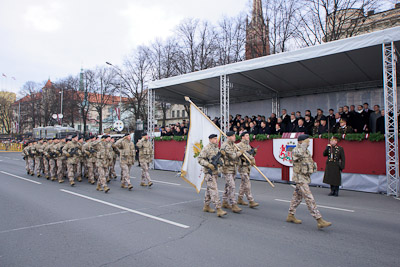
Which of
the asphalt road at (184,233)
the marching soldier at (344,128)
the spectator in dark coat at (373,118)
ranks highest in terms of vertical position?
the spectator in dark coat at (373,118)

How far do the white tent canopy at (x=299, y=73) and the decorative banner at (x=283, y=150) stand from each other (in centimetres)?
333

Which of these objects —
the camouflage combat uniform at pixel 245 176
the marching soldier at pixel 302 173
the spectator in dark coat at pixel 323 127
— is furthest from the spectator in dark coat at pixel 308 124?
the marching soldier at pixel 302 173

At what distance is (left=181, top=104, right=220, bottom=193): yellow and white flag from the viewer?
7.79 meters

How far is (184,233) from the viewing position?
524cm

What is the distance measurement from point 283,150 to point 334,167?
2.77 meters

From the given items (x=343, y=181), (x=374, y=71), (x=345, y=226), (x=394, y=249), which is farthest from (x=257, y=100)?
(x=394, y=249)

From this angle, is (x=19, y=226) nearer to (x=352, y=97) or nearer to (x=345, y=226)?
(x=345, y=226)

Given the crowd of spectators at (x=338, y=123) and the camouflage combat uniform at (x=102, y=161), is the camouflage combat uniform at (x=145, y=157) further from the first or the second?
the crowd of spectators at (x=338, y=123)

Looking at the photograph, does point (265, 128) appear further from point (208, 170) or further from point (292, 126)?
point (208, 170)

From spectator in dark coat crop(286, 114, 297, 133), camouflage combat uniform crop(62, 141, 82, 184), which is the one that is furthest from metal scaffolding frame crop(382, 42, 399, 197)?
camouflage combat uniform crop(62, 141, 82, 184)

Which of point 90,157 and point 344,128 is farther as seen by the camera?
point 90,157

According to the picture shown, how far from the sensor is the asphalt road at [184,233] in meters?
4.11

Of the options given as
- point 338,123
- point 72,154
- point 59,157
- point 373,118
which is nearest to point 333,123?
point 338,123

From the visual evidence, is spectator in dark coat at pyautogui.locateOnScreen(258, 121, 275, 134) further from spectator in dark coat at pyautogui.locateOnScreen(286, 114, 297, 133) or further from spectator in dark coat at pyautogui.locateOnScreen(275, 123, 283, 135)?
spectator in dark coat at pyautogui.locateOnScreen(286, 114, 297, 133)
